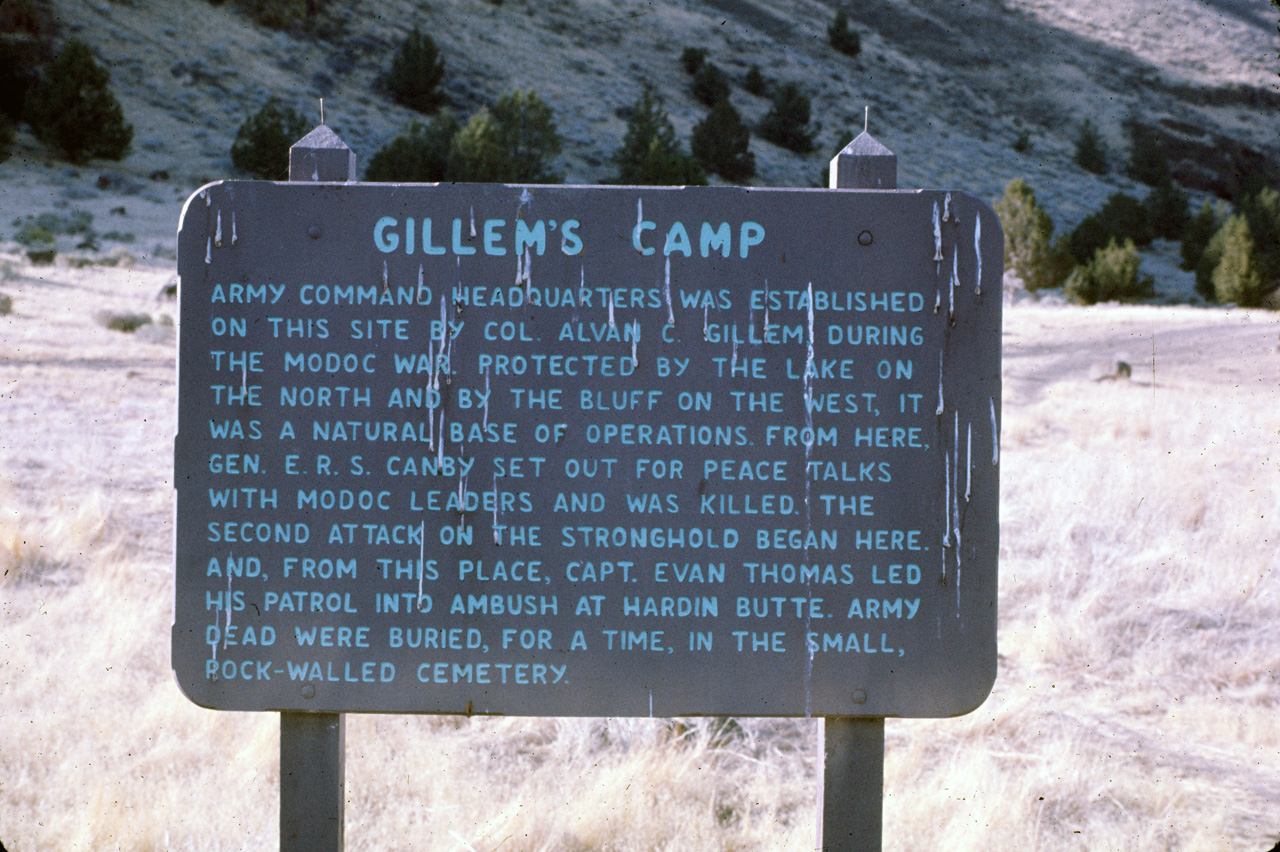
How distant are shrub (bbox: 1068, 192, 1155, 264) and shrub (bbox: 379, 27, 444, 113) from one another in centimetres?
2876

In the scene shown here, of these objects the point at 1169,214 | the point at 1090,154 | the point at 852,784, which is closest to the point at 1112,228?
the point at 1169,214

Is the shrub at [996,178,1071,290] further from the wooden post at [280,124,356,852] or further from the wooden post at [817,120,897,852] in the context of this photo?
the wooden post at [280,124,356,852]

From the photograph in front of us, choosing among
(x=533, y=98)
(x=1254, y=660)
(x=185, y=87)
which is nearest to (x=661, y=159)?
(x=533, y=98)

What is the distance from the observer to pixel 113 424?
959 cm

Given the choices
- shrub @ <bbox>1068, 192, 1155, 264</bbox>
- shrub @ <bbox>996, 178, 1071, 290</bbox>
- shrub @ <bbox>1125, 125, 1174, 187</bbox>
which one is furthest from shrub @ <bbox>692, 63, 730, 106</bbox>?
shrub @ <bbox>996, 178, 1071, 290</bbox>

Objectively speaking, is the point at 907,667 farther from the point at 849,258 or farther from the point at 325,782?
the point at 325,782

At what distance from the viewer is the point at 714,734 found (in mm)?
4383

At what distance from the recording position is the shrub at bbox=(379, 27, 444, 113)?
48.0 m

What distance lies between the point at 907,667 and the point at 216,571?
1823 mm

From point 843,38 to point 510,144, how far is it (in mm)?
34698

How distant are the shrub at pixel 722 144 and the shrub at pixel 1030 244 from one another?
1291 cm

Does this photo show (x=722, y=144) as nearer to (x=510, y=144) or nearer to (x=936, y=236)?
(x=510, y=144)

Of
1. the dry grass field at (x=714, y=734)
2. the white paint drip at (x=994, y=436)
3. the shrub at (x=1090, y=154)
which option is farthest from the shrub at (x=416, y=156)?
the white paint drip at (x=994, y=436)

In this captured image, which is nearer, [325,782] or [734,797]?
[325,782]
